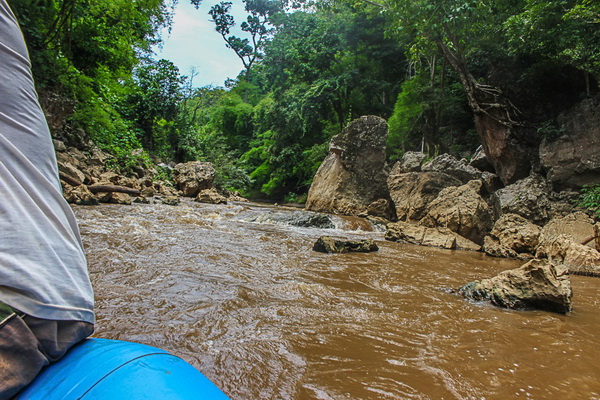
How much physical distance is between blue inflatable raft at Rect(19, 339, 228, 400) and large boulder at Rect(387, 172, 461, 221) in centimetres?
958

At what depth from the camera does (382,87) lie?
17828mm

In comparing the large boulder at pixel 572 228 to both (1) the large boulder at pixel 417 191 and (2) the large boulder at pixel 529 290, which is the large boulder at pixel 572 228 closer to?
(2) the large boulder at pixel 529 290

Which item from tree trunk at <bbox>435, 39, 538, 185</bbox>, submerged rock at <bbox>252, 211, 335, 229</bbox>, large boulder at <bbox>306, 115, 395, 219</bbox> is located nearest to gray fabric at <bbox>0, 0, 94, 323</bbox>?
submerged rock at <bbox>252, 211, 335, 229</bbox>

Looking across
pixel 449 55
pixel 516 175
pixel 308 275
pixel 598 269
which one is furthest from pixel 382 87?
pixel 308 275

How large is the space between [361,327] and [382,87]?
17.9 m

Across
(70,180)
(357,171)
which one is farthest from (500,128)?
(70,180)

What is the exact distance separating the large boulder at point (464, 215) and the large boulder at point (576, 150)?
118 inches

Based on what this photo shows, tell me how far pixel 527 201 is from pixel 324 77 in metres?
12.9

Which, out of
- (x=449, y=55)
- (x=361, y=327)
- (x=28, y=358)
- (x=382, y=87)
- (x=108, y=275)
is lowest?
(x=108, y=275)

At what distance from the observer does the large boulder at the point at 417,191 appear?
9844mm

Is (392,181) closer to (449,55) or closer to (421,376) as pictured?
(449,55)

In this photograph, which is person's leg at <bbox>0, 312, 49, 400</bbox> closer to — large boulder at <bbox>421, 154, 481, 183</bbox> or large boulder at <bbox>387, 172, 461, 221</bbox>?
large boulder at <bbox>387, 172, 461, 221</bbox>

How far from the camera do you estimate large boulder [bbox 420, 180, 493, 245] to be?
22.9 feet

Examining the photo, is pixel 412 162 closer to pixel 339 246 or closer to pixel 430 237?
pixel 430 237
